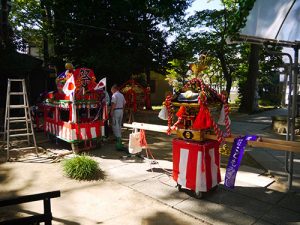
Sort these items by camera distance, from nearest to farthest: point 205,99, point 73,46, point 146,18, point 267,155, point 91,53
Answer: point 205,99, point 267,155, point 91,53, point 73,46, point 146,18

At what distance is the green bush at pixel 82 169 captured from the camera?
597 centimetres

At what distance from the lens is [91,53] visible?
45.1ft

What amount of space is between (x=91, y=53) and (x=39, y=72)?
6.27 metres

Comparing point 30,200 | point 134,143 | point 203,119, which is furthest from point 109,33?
point 30,200

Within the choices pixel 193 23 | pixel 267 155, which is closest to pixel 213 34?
pixel 193 23

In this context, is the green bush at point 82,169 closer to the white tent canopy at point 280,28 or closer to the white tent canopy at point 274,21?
the white tent canopy at point 280,28

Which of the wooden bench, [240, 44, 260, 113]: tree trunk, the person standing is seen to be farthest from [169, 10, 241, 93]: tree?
the wooden bench

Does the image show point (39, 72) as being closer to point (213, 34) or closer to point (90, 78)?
point (90, 78)

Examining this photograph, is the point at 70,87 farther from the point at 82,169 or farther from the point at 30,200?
the point at 30,200

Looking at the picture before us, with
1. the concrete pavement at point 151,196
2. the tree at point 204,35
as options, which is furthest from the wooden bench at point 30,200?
the tree at point 204,35

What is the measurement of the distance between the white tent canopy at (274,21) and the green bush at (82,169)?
13.6ft

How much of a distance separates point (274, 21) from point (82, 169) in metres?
4.91

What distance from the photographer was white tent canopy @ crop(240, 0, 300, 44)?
5043 millimetres

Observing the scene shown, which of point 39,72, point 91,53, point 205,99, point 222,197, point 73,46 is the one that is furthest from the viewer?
point 39,72
